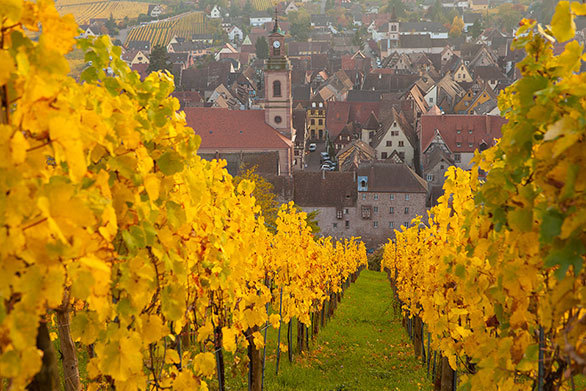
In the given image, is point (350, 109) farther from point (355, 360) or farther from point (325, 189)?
point (355, 360)

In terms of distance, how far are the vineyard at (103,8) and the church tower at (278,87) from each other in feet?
425

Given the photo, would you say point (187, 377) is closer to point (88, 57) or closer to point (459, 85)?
point (88, 57)

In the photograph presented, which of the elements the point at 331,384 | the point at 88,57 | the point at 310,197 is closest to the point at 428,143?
the point at 310,197

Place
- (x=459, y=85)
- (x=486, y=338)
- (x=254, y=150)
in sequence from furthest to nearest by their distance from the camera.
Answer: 1. (x=459, y=85)
2. (x=254, y=150)
3. (x=486, y=338)

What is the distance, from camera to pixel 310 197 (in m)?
46.1

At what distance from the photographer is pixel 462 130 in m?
54.5

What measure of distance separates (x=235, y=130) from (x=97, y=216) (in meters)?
51.2

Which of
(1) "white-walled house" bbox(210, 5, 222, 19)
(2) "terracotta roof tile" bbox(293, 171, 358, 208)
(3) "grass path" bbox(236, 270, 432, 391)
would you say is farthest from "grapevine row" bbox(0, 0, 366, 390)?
(1) "white-walled house" bbox(210, 5, 222, 19)

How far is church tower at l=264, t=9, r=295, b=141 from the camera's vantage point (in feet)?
168

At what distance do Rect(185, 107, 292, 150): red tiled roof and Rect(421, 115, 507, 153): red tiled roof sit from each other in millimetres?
14088

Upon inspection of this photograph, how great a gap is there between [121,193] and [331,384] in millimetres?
11099

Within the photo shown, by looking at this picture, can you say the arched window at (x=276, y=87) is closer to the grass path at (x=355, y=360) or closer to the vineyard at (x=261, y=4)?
the grass path at (x=355, y=360)

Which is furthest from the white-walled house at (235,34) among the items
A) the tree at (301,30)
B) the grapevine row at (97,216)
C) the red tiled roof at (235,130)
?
the grapevine row at (97,216)

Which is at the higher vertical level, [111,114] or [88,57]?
[88,57]
